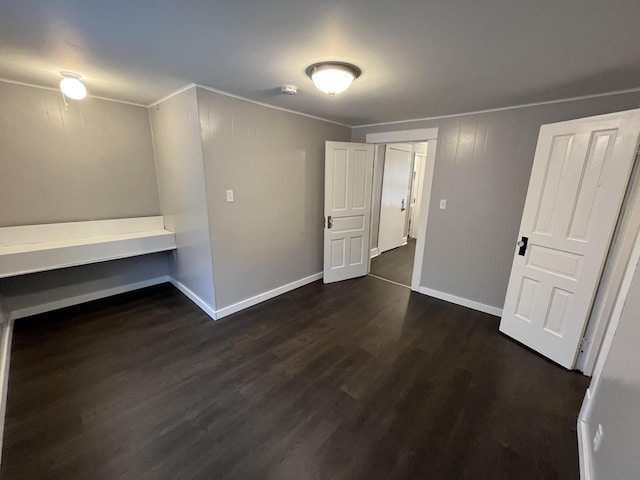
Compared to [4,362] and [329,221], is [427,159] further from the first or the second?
[4,362]

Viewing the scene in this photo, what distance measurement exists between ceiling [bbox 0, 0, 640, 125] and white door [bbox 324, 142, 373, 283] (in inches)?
45.9

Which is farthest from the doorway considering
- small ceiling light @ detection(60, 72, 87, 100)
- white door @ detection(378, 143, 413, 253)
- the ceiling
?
small ceiling light @ detection(60, 72, 87, 100)

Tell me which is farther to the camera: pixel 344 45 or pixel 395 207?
pixel 395 207

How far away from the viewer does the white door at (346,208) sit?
3529mm

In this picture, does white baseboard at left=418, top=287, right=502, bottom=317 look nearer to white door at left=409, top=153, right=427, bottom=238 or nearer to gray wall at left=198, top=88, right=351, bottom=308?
gray wall at left=198, top=88, right=351, bottom=308

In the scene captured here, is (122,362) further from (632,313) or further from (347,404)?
(632,313)

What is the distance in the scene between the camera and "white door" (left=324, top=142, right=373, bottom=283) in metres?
3.53

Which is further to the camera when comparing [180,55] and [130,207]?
[130,207]

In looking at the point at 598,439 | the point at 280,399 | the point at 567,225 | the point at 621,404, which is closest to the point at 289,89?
the point at 280,399

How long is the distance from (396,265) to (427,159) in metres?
2.04

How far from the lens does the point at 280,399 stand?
187cm

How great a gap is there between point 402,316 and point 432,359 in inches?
28.5

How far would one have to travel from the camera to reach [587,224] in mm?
2025

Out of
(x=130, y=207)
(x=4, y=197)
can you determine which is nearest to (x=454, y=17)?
(x=130, y=207)
